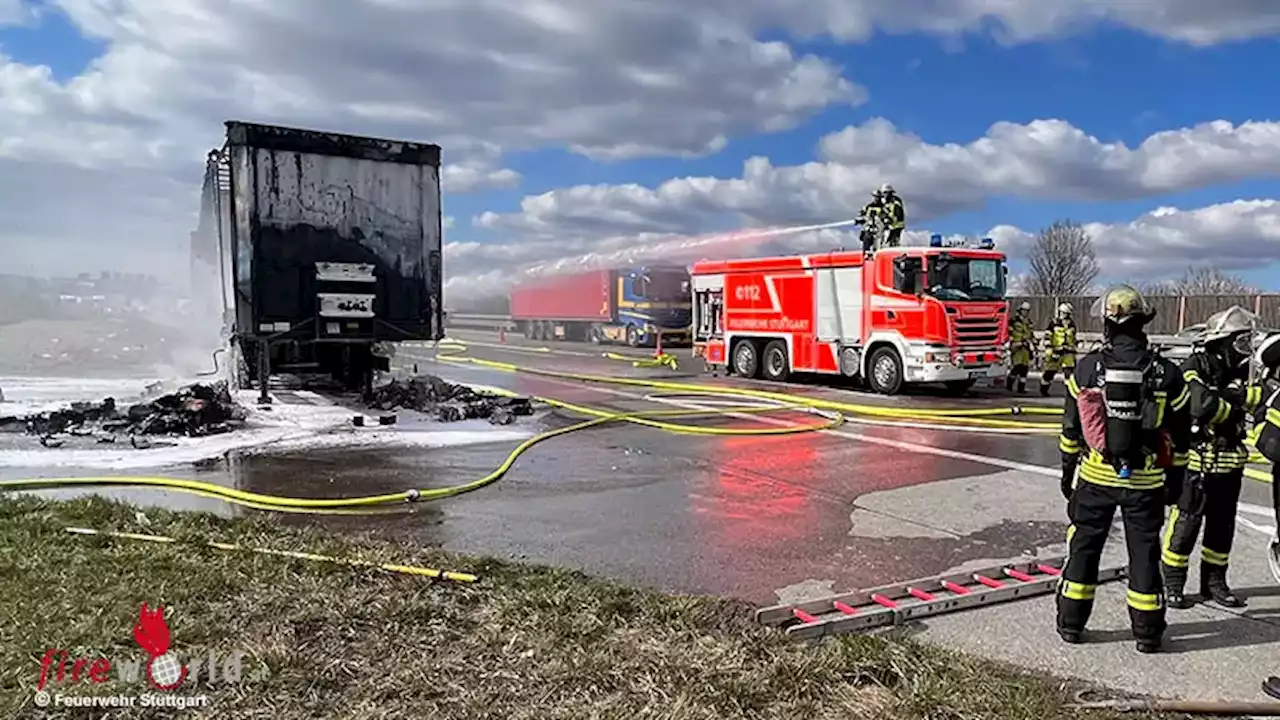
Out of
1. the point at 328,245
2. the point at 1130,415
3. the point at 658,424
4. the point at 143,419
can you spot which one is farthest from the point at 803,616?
the point at 328,245

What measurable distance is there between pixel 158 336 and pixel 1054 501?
21447 millimetres

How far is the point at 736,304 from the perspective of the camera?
61.4 ft

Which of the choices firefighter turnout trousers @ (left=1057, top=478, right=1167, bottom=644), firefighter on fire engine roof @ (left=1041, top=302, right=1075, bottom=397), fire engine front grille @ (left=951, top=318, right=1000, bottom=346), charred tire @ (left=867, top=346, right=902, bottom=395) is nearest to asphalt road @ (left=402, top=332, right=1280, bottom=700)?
firefighter turnout trousers @ (left=1057, top=478, right=1167, bottom=644)

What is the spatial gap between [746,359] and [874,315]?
12.0 feet

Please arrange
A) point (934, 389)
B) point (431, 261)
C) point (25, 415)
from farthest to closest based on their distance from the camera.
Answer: point (934, 389) < point (431, 261) < point (25, 415)

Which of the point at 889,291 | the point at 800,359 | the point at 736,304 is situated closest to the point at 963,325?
the point at 889,291

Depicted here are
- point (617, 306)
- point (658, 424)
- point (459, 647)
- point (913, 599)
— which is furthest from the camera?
point (617, 306)

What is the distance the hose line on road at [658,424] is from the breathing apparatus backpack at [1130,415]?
190 inches

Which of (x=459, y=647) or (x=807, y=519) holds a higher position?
(x=459, y=647)

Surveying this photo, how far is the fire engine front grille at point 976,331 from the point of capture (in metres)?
14.5

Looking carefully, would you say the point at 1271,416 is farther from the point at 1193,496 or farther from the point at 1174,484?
the point at 1193,496

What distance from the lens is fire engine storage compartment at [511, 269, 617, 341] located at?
33.1 meters

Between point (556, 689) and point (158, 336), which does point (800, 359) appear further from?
point (158, 336)

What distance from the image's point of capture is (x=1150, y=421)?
12.6 feet
